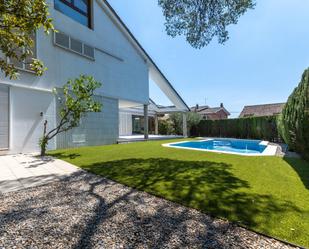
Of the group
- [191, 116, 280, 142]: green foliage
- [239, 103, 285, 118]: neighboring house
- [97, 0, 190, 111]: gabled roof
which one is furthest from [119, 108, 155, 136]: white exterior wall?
[239, 103, 285, 118]: neighboring house

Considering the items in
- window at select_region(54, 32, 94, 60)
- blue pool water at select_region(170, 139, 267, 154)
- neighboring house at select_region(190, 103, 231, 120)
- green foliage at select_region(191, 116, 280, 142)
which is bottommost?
blue pool water at select_region(170, 139, 267, 154)

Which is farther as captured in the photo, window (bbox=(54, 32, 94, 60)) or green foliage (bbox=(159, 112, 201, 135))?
green foliage (bbox=(159, 112, 201, 135))

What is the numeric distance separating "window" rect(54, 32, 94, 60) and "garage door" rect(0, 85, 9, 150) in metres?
4.66

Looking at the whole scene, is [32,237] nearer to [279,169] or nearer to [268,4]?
[279,169]

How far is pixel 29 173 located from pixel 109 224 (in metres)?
5.21

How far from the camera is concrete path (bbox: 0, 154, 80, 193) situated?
20.5ft

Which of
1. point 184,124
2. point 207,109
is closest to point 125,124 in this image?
point 184,124

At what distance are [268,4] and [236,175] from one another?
8.18 metres

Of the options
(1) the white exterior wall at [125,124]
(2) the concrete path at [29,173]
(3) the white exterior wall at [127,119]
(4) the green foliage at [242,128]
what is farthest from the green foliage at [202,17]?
(1) the white exterior wall at [125,124]

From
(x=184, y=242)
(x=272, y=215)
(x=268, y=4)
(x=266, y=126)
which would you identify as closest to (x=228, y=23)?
(x=268, y=4)

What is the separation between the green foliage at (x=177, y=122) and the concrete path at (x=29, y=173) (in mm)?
22678

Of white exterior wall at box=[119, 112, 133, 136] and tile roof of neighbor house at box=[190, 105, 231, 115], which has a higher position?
tile roof of neighbor house at box=[190, 105, 231, 115]

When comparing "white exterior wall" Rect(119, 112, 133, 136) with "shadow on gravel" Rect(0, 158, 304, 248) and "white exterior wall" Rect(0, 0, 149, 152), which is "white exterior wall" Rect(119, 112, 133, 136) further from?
"shadow on gravel" Rect(0, 158, 304, 248)

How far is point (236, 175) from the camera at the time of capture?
280 inches
